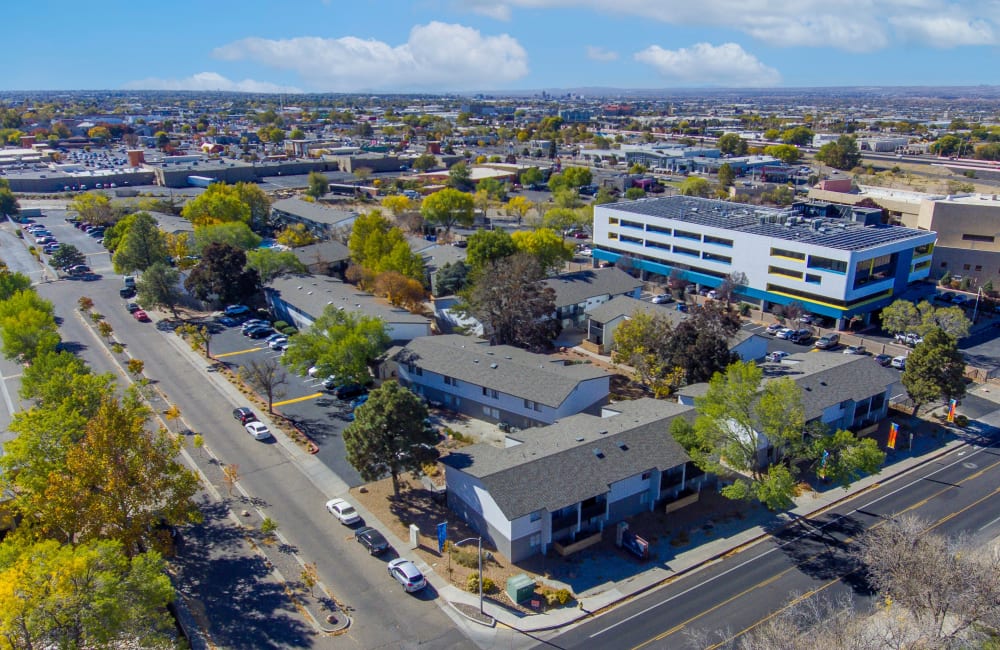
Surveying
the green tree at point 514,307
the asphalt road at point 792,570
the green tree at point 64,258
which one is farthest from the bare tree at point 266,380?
the green tree at point 64,258

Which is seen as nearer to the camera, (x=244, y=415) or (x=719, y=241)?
→ (x=244, y=415)

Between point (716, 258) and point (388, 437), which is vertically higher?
point (716, 258)

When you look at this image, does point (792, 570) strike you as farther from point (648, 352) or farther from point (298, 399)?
point (298, 399)

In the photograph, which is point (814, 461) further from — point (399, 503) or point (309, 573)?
point (309, 573)

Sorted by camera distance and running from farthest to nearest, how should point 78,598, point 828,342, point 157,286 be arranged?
point 157,286 → point 828,342 → point 78,598

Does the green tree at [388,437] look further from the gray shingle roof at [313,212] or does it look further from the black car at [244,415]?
the gray shingle roof at [313,212]

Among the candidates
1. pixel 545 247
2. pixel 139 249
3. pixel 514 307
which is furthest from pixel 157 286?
pixel 545 247

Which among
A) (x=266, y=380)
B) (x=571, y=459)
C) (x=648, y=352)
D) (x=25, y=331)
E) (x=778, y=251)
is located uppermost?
(x=778, y=251)

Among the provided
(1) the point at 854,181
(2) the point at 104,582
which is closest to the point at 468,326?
(2) the point at 104,582

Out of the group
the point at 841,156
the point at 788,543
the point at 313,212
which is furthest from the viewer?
the point at 841,156
